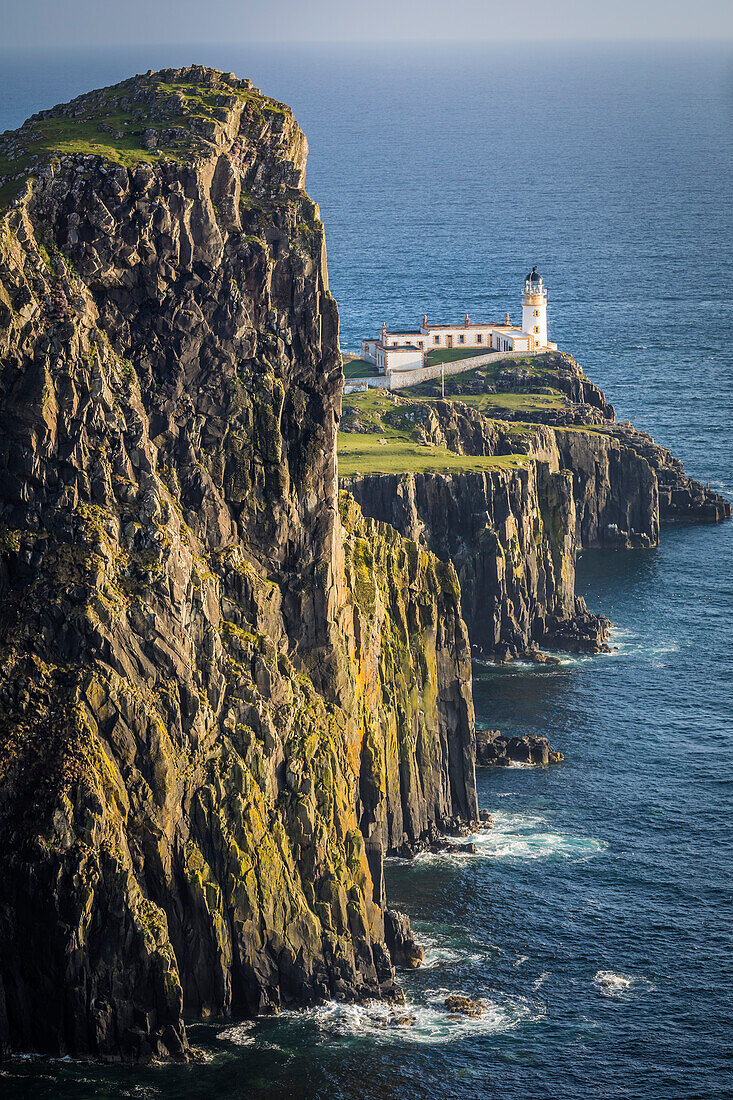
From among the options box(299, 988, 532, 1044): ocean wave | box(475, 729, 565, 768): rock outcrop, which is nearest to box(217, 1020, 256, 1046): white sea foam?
box(299, 988, 532, 1044): ocean wave

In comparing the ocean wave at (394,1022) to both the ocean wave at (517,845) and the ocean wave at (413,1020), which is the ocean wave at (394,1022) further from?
the ocean wave at (517,845)

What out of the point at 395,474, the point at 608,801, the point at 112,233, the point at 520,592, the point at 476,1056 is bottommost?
the point at 476,1056

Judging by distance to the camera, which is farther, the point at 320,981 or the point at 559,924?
the point at 559,924

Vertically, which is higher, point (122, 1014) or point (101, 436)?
point (101, 436)

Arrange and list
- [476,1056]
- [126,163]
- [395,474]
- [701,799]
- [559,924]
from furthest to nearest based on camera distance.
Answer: [395,474], [701,799], [559,924], [126,163], [476,1056]

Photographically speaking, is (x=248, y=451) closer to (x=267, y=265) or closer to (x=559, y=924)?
(x=267, y=265)

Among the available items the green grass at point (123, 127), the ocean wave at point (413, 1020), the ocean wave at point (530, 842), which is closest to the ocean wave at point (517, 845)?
the ocean wave at point (530, 842)

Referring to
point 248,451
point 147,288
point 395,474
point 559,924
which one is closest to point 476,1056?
point 559,924
